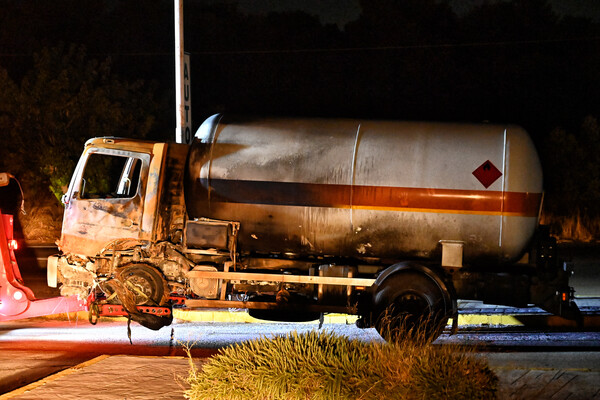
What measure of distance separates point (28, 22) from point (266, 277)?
3135cm

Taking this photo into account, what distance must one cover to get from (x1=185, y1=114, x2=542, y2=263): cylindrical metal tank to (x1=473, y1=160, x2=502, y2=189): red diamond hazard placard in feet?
0.04

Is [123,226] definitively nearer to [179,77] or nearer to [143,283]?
[143,283]

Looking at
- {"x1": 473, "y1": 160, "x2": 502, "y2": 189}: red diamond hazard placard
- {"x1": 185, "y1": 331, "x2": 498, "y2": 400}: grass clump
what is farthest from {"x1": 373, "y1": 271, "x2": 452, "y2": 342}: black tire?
{"x1": 185, "y1": 331, "x2": 498, "y2": 400}: grass clump

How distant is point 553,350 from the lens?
9.16 metres

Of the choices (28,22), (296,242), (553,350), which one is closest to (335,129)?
(296,242)

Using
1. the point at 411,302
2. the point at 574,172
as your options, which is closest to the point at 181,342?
the point at 411,302

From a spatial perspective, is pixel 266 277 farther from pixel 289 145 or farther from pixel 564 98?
pixel 564 98

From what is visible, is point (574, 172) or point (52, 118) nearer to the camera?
point (574, 172)

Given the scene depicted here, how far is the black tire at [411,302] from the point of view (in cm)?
919

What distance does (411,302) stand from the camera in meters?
9.30

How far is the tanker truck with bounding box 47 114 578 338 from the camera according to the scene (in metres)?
9.21

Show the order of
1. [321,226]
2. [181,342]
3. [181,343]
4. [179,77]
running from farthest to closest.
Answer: [179,77] → [181,342] → [321,226] → [181,343]

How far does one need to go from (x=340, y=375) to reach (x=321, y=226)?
3.52 metres

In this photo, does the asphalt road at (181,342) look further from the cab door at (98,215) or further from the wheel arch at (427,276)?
the cab door at (98,215)
